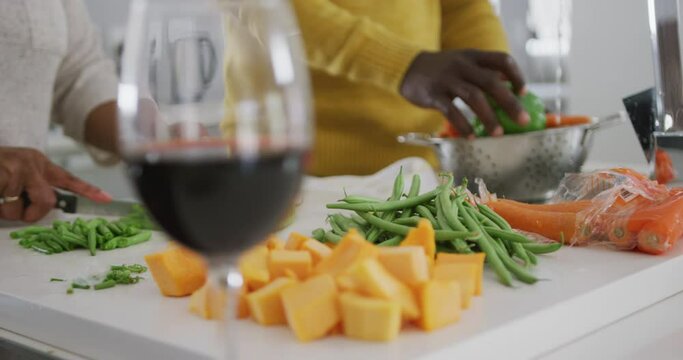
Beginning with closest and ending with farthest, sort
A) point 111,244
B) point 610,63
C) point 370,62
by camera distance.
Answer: point 111,244, point 370,62, point 610,63

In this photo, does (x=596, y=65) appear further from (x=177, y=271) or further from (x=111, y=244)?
(x=177, y=271)

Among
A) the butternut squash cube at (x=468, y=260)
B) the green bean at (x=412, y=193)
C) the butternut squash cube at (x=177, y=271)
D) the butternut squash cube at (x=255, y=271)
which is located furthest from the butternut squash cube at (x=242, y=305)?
the green bean at (x=412, y=193)

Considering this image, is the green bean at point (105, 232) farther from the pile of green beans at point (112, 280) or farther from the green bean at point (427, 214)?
the green bean at point (427, 214)

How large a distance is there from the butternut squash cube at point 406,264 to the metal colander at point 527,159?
779 mm

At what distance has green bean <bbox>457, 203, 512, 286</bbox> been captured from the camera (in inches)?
40.5

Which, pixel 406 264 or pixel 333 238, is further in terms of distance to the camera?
pixel 333 238

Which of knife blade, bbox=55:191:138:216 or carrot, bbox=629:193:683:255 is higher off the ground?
knife blade, bbox=55:191:138:216

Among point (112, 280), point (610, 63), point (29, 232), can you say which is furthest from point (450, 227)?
point (610, 63)

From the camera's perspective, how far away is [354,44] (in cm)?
214

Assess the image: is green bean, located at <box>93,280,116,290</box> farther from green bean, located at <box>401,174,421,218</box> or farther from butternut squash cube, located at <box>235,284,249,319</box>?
green bean, located at <box>401,174,421,218</box>

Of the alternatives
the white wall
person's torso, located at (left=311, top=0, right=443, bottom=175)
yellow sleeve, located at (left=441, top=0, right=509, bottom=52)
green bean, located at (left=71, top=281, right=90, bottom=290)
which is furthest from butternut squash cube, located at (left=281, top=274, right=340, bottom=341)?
the white wall

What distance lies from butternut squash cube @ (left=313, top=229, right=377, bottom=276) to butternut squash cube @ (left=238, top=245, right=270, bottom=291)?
56 millimetres

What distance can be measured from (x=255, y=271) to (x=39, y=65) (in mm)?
1239

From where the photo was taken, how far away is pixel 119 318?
97cm
